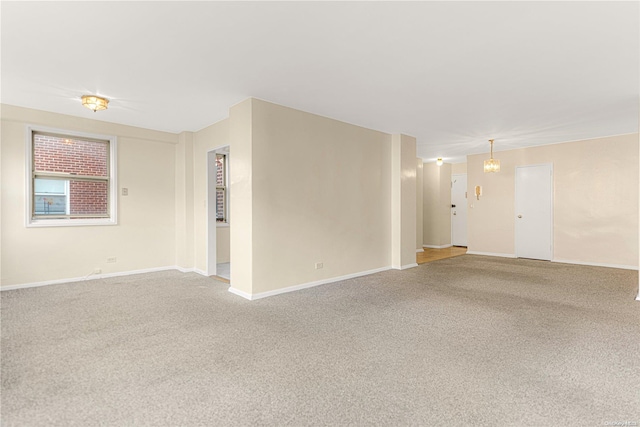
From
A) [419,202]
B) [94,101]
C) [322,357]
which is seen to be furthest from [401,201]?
[94,101]

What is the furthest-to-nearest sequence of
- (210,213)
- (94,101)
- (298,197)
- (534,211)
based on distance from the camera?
(534,211) < (210,213) < (298,197) < (94,101)

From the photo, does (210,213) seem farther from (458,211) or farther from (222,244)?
(458,211)

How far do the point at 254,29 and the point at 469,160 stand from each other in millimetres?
7121

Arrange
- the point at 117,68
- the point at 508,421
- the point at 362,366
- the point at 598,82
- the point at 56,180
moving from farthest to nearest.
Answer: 1. the point at 56,180
2. the point at 598,82
3. the point at 117,68
4. the point at 362,366
5. the point at 508,421

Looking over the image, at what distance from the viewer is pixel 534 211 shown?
7.20 metres

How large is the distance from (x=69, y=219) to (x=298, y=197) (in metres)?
3.75

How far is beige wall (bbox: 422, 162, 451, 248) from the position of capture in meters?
9.49

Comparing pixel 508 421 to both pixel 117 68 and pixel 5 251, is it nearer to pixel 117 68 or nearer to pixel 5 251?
pixel 117 68

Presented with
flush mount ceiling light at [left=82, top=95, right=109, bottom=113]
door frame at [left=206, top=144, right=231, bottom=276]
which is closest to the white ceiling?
flush mount ceiling light at [left=82, top=95, right=109, bottom=113]

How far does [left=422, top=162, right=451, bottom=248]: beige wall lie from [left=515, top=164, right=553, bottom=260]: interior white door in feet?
7.44

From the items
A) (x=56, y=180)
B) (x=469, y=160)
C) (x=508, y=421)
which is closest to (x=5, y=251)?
(x=56, y=180)

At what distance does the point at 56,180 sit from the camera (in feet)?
16.6

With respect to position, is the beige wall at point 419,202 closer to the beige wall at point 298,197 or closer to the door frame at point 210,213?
the beige wall at point 298,197

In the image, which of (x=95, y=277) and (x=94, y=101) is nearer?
(x=94, y=101)
